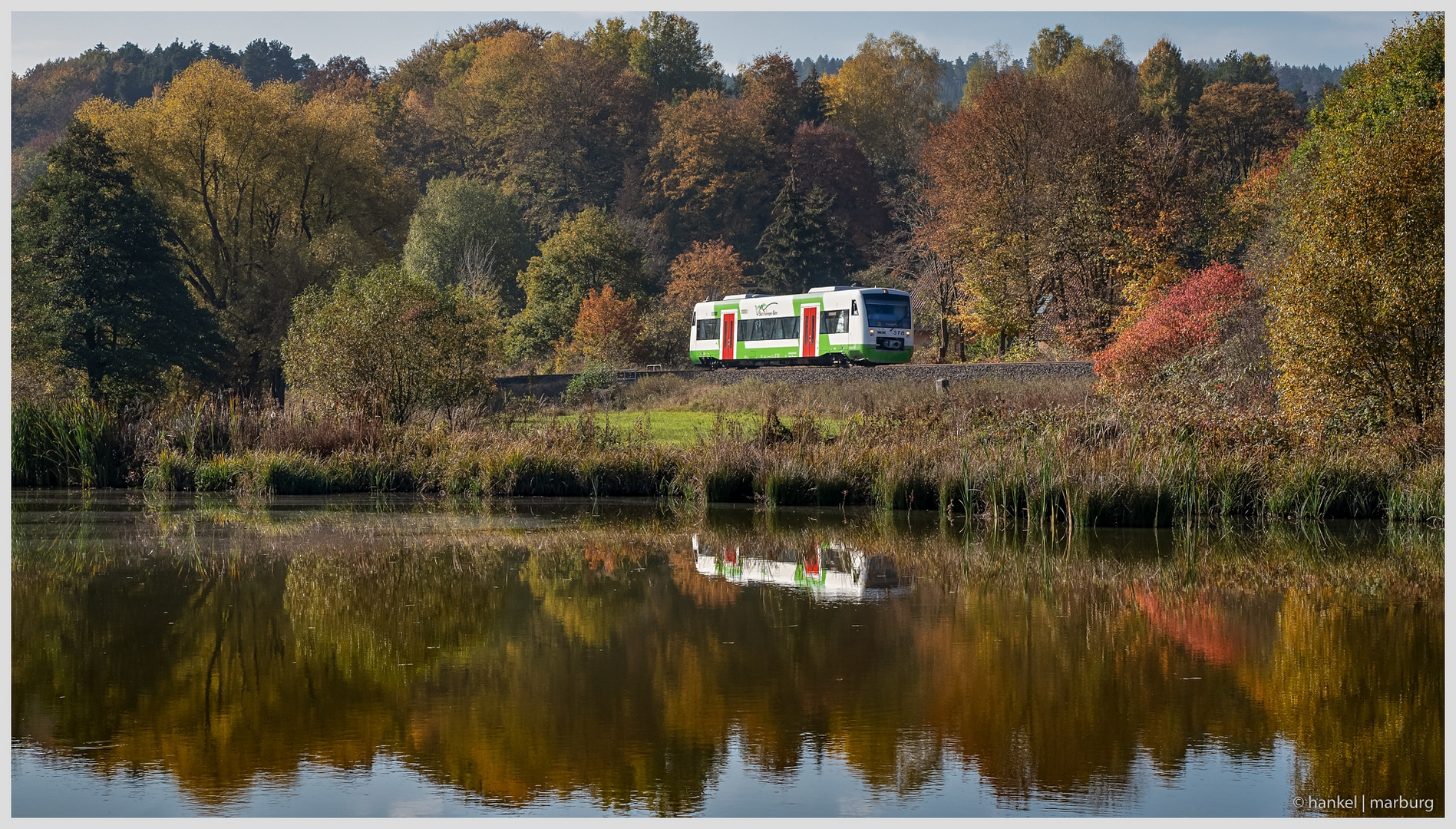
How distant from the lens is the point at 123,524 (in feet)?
43.4

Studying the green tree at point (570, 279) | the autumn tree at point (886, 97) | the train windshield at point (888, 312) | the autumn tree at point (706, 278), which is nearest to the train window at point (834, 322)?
the train windshield at point (888, 312)

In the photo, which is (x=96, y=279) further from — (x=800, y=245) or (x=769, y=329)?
(x=800, y=245)

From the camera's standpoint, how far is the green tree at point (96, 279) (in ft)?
94.2

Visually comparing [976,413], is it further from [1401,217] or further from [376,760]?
[376,760]

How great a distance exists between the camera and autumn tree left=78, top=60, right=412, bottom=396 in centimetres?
3631

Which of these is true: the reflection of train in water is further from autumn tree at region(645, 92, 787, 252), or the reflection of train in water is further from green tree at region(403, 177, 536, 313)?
autumn tree at region(645, 92, 787, 252)

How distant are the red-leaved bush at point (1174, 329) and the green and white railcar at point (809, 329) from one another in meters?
7.54

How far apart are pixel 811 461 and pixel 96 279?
20267mm

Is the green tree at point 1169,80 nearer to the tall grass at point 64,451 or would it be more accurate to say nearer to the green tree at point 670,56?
the green tree at point 670,56

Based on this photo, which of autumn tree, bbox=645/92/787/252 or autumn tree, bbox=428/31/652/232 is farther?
autumn tree, bbox=428/31/652/232

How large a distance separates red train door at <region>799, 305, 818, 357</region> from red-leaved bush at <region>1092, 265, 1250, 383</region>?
922cm

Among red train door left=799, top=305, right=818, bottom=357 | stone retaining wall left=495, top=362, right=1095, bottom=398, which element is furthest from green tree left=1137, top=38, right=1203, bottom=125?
stone retaining wall left=495, top=362, right=1095, bottom=398

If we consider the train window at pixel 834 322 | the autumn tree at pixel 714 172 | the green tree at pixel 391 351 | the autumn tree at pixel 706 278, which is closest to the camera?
the green tree at pixel 391 351

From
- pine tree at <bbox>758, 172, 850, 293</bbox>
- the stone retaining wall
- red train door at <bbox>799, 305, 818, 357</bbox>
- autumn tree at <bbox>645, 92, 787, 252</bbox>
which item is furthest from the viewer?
autumn tree at <bbox>645, 92, 787, 252</bbox>
